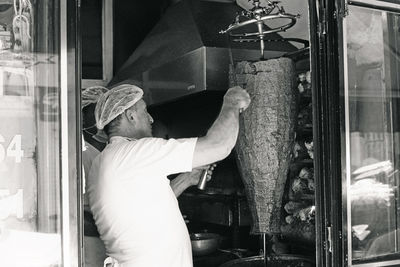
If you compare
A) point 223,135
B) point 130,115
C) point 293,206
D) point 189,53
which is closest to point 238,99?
point 223,135

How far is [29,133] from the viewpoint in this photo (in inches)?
63.1

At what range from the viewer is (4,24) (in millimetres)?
1598

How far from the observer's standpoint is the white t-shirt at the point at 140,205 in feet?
7.53

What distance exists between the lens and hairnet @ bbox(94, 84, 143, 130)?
2492 mm

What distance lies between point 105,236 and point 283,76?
3.52 ft

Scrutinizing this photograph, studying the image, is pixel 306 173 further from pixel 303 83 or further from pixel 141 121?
pixel 141 121

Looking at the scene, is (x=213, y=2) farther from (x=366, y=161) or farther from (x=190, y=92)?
(x=366, y=161)

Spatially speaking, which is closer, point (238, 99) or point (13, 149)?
point (13, 149)

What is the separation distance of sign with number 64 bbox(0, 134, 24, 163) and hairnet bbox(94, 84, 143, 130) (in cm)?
92

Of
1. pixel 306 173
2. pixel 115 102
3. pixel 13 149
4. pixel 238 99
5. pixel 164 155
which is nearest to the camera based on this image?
pixel 13 149

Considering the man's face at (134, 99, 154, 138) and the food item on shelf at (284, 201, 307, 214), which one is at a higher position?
the man's face at (134, 99, 154, 138)

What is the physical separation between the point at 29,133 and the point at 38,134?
0.03m

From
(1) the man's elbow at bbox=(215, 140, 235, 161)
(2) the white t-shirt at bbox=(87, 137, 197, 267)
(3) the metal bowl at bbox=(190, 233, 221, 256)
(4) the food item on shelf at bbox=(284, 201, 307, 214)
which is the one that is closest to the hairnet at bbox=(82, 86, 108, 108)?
(2) the white t-shirt at bbox=(87, 137, 197, 267)

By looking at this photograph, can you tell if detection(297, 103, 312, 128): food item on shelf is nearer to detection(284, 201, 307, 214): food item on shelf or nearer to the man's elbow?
detection(284, 201, 307, 214): food item on shelf
